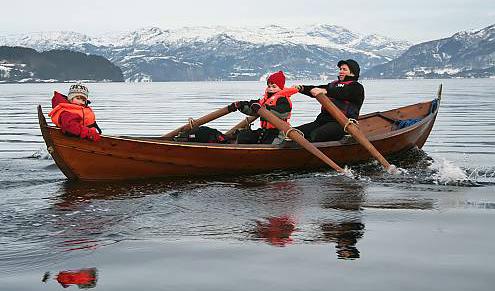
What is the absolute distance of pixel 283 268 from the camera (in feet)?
20.1

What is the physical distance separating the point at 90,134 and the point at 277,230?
14.4 feet

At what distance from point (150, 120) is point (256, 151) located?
1975 centimetres

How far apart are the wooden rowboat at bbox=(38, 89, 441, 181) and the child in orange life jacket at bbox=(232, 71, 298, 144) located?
0.58 metres

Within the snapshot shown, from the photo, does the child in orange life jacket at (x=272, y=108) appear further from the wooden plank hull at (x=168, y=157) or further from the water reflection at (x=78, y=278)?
the water reflection at (x=78, y=278)

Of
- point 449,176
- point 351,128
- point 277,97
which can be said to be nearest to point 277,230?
point 449,176

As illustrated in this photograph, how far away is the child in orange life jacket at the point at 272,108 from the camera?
42.5 feet

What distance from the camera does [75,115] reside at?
35.5 ft

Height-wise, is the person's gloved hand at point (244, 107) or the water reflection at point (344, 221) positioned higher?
the person's gloved hand at point (244, 107)

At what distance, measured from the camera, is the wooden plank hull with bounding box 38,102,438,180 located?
432 inches

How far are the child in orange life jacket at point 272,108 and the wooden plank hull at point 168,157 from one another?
587 millimetres

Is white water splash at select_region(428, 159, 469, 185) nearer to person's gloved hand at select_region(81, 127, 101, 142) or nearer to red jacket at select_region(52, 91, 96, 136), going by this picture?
person's gloved hand at select_region(81, 127, 101, 142)

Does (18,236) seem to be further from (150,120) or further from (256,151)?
(150,120)

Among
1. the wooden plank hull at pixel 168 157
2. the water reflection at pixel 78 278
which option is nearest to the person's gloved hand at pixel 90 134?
the wooden plank hull at pixel 168 157

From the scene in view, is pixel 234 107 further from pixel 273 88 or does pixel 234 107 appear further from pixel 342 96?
pixel 342 96
